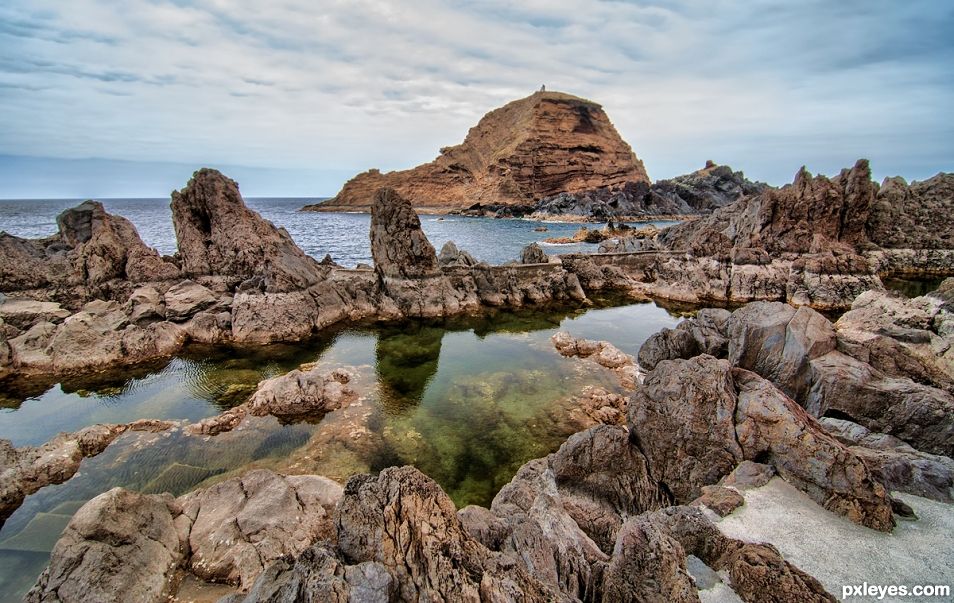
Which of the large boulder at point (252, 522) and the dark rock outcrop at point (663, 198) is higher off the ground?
the dark rock outcrop at point (663, 198)

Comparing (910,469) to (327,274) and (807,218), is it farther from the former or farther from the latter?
(807,218)

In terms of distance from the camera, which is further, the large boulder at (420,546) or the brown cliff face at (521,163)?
the brown cliff face at (521,163)

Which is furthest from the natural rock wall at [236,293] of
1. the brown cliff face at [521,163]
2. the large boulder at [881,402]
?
the brown cliff face at [521,163]

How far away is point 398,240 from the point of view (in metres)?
30.2

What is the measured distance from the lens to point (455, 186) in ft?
558

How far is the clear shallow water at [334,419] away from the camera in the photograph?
1171 centimetres

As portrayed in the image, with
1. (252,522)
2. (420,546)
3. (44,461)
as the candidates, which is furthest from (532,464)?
(44,461)

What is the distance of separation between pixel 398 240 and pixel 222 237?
11832 millimetres

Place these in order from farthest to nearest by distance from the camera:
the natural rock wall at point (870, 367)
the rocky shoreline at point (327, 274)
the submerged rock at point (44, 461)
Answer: the rocky shoreline at point (327, 274)
the submerged rock at point (44, 461)
the natural rock wall at point (870, 367)

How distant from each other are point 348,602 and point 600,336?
73.3ft

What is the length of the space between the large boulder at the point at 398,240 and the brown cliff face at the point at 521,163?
112933mm

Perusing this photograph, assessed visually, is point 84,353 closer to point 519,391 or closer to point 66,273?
point 66,273

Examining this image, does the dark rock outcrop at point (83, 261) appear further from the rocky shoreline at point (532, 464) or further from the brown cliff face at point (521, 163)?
the brown cliff face at point (521, 163)

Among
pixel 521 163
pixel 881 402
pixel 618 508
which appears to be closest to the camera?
pixel 618 508
